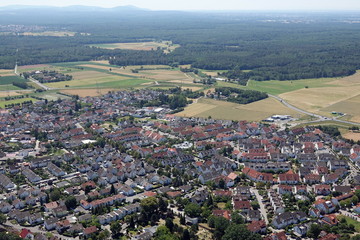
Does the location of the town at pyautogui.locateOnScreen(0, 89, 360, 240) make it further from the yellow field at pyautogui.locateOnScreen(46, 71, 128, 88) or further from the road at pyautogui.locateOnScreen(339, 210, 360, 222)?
the yellow field at pyautogui.locateOnScreen(46, 71, 128, 88)

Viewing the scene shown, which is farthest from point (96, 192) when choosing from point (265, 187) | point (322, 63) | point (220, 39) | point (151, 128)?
point (220, 39)

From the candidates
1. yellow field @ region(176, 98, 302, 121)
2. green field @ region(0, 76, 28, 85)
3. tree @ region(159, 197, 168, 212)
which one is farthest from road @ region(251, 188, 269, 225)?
green field @ region(0, 76, 28, 85)

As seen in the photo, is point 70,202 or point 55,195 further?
point 55,195

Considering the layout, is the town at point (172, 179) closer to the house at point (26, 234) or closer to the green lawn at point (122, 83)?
the house at point (26, 234)

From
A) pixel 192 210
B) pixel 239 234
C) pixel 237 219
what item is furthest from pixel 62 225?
pixel 239 234

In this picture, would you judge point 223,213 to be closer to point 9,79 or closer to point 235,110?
point 235,110

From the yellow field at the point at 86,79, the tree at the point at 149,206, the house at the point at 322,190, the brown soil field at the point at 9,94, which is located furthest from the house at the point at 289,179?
the yellow field at the point at 86,79
